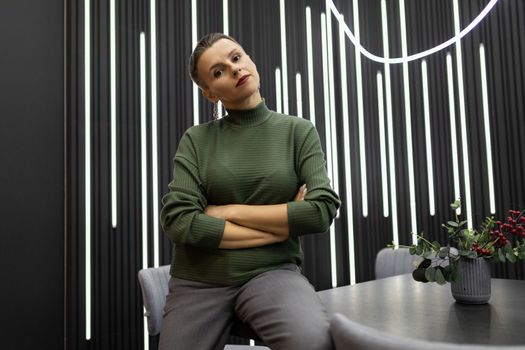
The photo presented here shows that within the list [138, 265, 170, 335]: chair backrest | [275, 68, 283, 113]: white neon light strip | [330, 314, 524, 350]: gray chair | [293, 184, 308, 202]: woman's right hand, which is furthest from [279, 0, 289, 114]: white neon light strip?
[330, 314, 524, 350]: gray chair

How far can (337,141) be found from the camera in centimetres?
307

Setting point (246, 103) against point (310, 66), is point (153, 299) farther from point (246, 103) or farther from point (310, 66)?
point (310, 66)

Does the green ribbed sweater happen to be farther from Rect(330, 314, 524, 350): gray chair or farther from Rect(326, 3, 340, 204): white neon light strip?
Rect(326, 3, 340, 204): white neon light strip

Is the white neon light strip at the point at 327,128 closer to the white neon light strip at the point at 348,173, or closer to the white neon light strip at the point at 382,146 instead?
the white neon light strip at the point at 348,173

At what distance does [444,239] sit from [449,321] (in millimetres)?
1787

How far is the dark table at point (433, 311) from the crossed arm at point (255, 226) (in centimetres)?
28

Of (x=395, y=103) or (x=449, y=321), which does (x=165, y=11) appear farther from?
(x=449, y=321)

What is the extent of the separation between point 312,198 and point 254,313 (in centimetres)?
34

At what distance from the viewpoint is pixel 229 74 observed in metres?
1.30

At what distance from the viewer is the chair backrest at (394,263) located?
240cm

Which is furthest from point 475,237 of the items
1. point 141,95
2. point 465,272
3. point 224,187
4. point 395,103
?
point 141,95

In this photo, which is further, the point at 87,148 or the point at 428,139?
the point at 428,139

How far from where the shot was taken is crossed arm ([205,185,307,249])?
3.82 feet

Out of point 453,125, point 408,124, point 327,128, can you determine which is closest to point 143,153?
point 327,128
